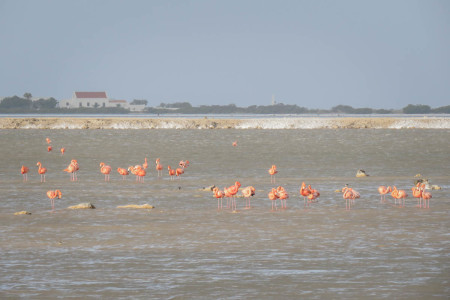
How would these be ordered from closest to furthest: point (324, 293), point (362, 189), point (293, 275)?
point (324, 293) < point (293, 275) < point (362, 189)

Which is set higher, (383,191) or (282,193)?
(282,193)

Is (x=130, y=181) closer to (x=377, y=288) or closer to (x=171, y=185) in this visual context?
(x=171, y=185)

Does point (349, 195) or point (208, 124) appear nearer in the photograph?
point (349, 195)

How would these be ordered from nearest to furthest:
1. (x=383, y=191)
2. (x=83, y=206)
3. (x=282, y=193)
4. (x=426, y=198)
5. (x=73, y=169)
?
1. (x=282, y=193)
2. (x=426, y=198)
3. (x=83, y=206)
4. (x=383, y=191)
5. (x=73, y=169)

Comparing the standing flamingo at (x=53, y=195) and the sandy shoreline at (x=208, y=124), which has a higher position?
the standing flamingo at (x=53, y=195)

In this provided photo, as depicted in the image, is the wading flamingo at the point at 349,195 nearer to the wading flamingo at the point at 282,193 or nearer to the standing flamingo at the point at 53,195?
the wading flamingo at the point at 282,193

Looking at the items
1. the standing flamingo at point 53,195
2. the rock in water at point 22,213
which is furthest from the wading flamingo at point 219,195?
the rock in water at point 22,213

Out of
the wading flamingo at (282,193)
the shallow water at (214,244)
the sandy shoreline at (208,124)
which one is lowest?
the sandy shoreline at (208,124)

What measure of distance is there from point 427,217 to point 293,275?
830 centimetres

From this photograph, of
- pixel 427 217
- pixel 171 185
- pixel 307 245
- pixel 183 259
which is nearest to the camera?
pixel 183 259

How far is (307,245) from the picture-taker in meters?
17.8

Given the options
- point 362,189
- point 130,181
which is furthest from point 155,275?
point 130,181

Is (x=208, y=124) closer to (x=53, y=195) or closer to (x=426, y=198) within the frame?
(x=53, y=195)

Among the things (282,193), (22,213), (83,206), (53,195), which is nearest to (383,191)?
(282,193)
